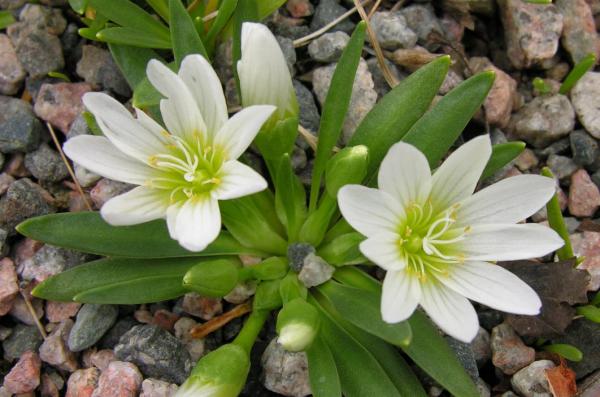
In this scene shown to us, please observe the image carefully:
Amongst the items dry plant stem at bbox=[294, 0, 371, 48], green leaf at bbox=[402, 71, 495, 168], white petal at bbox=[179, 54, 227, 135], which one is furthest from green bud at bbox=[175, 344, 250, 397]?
dry plant stem at bbox=[294, 0, 371, 48]

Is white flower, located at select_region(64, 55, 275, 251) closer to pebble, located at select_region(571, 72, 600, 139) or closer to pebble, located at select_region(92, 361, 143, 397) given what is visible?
pebble, located at select_region(92, 361, 143, 397)

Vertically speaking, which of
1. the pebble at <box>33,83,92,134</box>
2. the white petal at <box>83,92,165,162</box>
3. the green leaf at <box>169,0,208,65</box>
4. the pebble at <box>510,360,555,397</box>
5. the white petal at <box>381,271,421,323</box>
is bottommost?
the pebble at <box>510,360,555,397</box>

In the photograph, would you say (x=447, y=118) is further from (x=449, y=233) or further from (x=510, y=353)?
(x=510, y=353)

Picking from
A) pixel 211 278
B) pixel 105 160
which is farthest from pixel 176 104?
pixel 211 278

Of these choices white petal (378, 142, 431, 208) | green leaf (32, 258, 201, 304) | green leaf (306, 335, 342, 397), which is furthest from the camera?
green leaf (32, 258, 201, 304)

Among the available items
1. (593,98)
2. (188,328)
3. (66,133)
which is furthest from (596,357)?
(66,133)

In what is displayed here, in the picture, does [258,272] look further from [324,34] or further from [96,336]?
[324,34]
